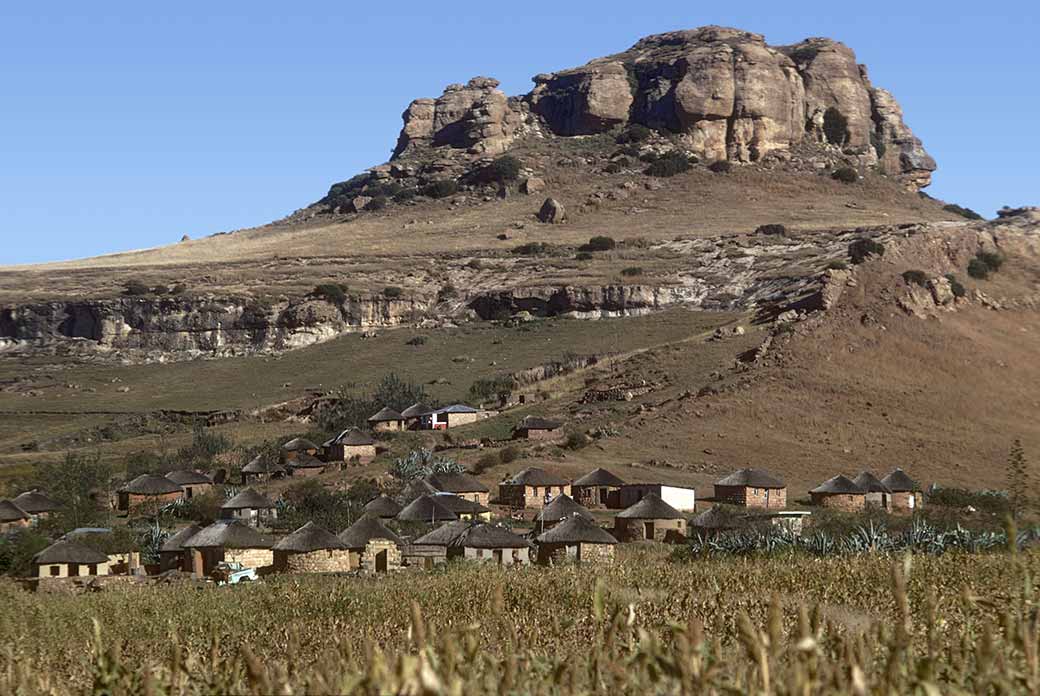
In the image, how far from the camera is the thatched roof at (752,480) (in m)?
40.9

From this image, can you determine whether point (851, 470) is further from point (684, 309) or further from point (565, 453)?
point (684, 309)

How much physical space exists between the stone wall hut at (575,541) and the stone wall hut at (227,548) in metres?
6.85

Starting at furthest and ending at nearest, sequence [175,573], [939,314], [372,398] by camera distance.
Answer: [372,398]
[939,314]
[175,573]

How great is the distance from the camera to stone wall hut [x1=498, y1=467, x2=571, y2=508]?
41781 millimetres

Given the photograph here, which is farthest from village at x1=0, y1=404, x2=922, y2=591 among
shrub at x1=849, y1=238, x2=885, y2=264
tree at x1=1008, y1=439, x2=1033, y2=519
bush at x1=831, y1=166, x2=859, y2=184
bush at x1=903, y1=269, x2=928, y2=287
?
bush at x1=831, y1=166, x2=859, y2=184

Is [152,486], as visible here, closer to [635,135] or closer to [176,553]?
[176,553]

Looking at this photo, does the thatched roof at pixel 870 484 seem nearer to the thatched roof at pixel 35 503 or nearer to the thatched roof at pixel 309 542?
the thatched roof at pixel 309 542

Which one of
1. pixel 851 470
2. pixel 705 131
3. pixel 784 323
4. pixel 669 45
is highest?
pixel 669 45

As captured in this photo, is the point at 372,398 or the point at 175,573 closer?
the point at 175,573

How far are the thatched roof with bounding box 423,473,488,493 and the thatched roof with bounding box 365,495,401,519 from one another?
2202 millimetres

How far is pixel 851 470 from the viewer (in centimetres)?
4628

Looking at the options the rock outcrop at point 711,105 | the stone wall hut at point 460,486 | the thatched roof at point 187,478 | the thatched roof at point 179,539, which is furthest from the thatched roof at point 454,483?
the rock outcrop at point 711,105

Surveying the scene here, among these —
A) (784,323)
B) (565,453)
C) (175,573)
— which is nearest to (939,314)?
(784,323)

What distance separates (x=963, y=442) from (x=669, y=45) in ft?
259
